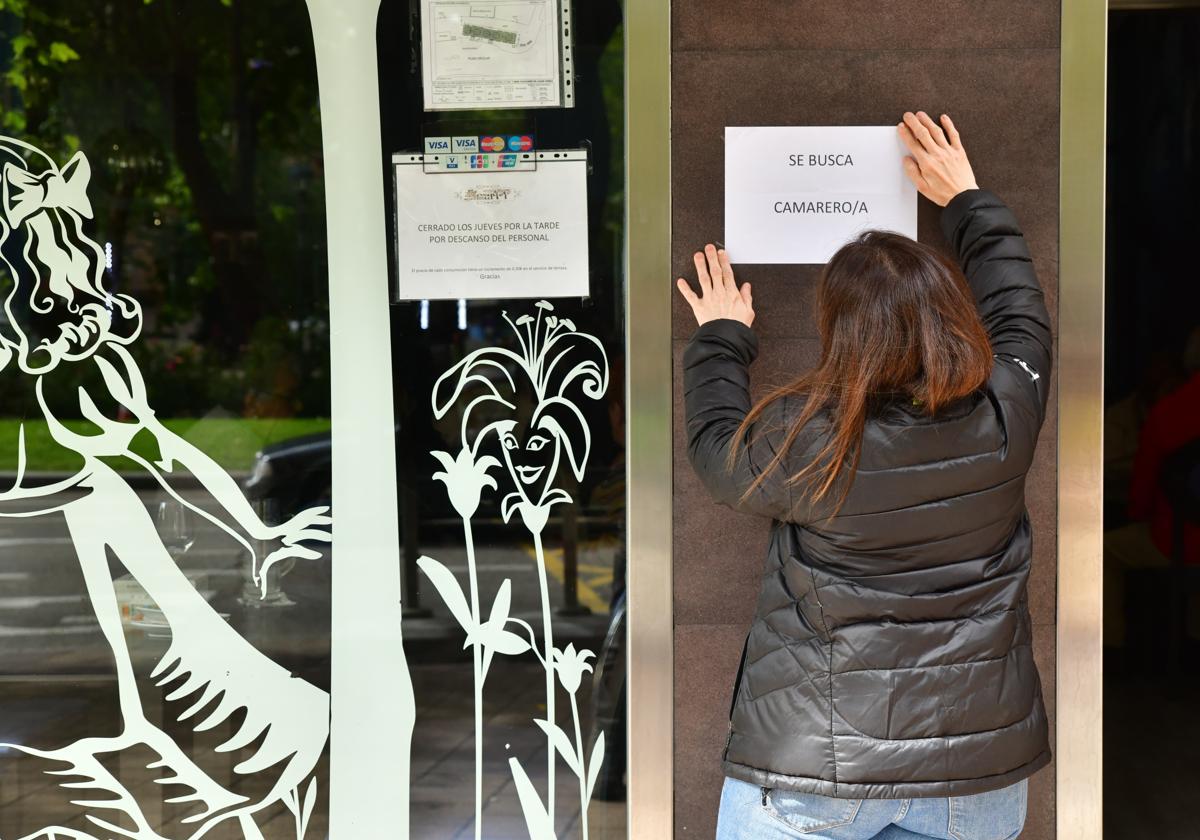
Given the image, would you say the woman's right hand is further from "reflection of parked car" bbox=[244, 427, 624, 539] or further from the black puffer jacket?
"reflection of parked car" bbox=[244, 427, 624, 539]

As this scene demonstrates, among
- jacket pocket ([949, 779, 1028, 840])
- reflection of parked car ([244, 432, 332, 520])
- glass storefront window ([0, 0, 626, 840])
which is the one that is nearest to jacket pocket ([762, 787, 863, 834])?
jacket pocket ([949, 779, 1028, 840])

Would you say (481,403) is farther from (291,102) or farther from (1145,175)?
(1145,175)

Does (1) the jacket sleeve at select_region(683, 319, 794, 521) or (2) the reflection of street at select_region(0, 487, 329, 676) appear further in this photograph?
(2) the reflection of street at select_region(0, 487, 329, 676)

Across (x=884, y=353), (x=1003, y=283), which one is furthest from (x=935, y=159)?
(x=884, y=353)

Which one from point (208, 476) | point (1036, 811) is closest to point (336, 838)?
point (208, 476)

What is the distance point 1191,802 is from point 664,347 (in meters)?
2.14

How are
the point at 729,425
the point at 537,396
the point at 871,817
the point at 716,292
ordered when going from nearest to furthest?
the point at 871,817 < the point at 729,425 < the point at 716,292 < the point at 537,396

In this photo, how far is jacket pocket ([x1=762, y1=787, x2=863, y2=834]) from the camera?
216cm

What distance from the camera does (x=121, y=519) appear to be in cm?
314

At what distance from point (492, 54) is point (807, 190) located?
0.90m

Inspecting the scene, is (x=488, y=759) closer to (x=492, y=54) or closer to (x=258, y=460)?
(x=258, y=460)

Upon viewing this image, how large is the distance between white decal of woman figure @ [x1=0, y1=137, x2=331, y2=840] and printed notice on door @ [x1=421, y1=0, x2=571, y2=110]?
99cm

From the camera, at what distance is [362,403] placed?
122 inches

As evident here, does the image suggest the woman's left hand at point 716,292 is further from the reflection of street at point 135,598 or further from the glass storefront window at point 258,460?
the reflection of street at point 135,598
